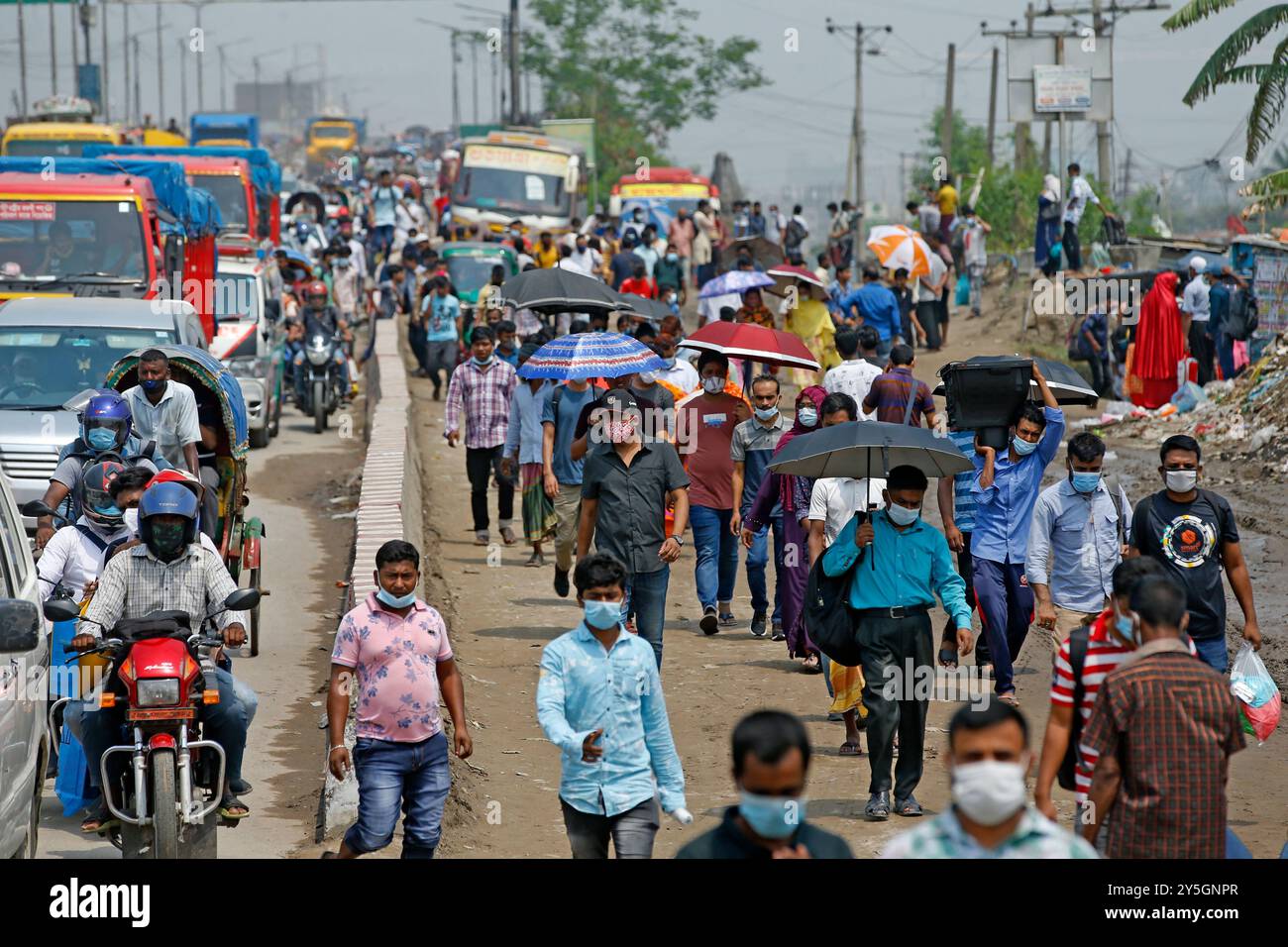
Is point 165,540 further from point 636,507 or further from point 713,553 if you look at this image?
point 713,553

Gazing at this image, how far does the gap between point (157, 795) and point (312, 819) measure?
6.45 feet

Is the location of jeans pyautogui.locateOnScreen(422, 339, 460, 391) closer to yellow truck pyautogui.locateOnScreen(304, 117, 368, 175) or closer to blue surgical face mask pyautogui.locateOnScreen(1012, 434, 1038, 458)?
blue surgical face mask pyautogui.locateOnScreen(1012, 434, 1038, 458)

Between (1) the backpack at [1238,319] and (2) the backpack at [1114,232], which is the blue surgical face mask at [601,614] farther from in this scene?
(2) the backpack at [1114,232]

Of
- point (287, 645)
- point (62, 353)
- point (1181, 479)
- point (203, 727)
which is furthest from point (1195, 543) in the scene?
point (62, 353)

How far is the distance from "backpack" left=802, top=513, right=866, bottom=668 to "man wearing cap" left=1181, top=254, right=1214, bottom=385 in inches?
632

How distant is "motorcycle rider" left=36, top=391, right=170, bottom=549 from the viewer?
10.5m

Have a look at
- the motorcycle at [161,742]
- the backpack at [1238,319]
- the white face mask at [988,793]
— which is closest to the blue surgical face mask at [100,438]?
the motorcycle at [161,742]

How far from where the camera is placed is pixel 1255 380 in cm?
2170

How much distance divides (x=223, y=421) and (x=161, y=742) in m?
5.29

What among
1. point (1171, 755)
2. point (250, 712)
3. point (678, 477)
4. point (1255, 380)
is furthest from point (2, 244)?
point (1171, 755)

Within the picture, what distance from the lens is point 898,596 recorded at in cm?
859

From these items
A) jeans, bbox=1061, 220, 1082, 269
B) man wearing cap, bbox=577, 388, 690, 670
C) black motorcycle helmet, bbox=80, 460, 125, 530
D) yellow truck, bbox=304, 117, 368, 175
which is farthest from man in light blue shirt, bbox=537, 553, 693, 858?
yellow truck, bbox=304, 117, 368, 175

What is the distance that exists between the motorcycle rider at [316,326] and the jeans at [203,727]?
16119 mm

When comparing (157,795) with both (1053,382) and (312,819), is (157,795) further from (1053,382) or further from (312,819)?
(1053,382)
